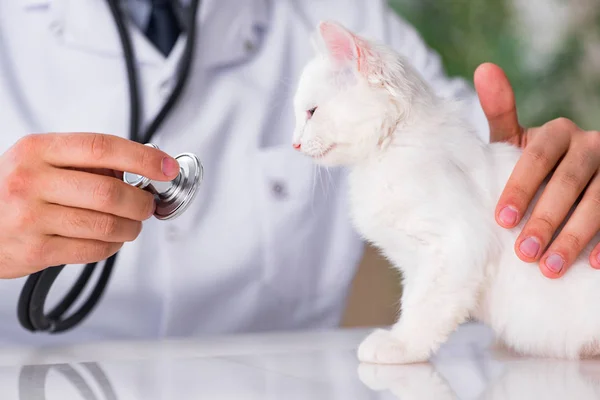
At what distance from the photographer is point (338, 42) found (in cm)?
81

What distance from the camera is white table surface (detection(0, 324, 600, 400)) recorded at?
0.67 metres

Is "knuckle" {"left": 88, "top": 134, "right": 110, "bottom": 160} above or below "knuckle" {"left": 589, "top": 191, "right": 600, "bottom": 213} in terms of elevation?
below

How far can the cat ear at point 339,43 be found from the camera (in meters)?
0.79

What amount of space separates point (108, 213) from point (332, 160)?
263 millimetres

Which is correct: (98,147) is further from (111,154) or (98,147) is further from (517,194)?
(517,194)

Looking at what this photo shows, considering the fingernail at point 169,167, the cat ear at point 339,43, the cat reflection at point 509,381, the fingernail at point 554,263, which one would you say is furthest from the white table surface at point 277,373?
the cat ear at point 339,43

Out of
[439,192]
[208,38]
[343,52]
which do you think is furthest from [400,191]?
[208,38]

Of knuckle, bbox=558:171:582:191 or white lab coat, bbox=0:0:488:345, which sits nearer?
knuckle, bbox=558:171:582:191

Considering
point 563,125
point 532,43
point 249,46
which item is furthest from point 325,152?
point 532,43

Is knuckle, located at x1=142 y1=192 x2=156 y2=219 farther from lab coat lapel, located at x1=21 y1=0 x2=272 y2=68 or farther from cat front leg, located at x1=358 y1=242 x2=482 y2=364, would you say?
lab coat lapel, located at x1=21 y1=0 x2=272 y2=68

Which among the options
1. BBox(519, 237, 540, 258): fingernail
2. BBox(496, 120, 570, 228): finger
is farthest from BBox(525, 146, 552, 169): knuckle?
BBox(519, 237, 540, 258): fingernail

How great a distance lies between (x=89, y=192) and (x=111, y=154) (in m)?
0.05

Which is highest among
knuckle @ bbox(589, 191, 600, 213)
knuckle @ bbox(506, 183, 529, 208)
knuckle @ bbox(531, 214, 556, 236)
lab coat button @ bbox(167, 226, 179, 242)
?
knuckle @ bbox(506, 183, 529, 208)

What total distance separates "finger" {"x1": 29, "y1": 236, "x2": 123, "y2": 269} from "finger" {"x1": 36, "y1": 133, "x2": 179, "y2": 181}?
0.11 m
